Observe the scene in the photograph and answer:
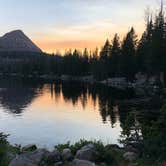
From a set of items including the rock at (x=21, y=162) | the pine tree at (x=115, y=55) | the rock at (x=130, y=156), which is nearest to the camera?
the rock at (x=21, y=162)

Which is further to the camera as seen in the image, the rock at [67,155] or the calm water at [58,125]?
the calm water at [58,125]

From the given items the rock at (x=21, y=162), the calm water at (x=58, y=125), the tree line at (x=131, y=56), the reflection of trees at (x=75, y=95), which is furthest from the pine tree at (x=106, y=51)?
the rock at (x=21, y=162)

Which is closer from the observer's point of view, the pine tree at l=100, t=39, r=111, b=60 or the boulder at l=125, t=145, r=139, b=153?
the boulder at l=125, t=145, r=139, b=153

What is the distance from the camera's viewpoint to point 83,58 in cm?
14075

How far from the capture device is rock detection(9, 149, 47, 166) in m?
11.6

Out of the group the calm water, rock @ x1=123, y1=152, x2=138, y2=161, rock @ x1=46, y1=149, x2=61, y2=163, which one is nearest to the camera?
rock @ x1=46, y1=149, x2=61, y2=163

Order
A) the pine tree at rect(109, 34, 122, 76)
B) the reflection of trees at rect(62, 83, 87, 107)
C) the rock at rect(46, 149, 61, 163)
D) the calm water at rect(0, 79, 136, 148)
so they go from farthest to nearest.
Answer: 1. the pine tree at rect(109, 34, 122, 76)
2. the reflection of trees at rect(62, 83, 87, 107)
3. the calm water at rect(0, 79, 136, 148)
4. the rock at rect(46, 149, 61, 163)

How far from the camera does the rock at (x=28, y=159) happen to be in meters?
11.6

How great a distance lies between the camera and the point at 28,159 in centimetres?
1231

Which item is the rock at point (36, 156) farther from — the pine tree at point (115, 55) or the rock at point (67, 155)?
the pine tree at point (115, 55)

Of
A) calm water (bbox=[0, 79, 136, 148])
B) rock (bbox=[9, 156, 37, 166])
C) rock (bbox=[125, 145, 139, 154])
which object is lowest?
calm water (bbox=[0, 79, 136, 148])

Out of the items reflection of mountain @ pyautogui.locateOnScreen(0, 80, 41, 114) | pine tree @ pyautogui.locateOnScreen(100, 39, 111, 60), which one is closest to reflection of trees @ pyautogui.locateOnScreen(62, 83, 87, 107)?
reflection of mountain @ pyautogui.locateOnScreen(0, 80, 41, 114)

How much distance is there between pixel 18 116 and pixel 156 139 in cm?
2860

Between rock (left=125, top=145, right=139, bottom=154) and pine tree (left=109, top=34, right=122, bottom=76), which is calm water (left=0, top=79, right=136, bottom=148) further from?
pine tree (left=109, top=34, right=122, bottom=76)
